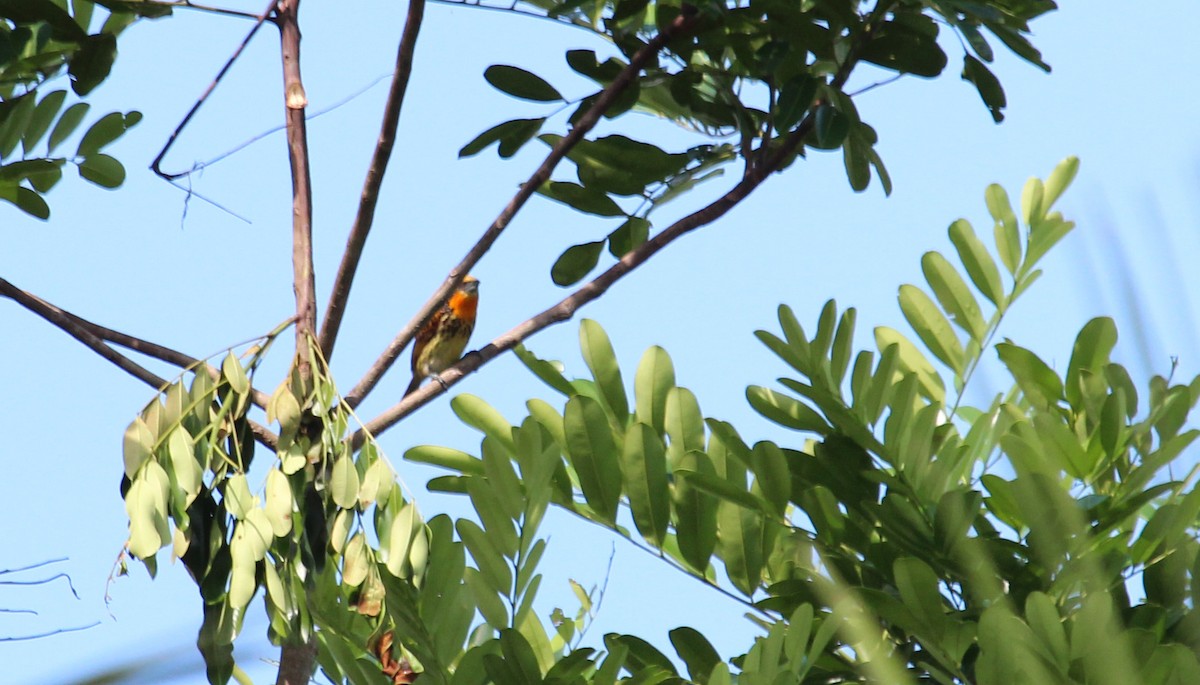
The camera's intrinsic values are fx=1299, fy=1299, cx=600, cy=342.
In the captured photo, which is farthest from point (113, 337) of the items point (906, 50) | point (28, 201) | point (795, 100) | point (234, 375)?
point (906, 50)

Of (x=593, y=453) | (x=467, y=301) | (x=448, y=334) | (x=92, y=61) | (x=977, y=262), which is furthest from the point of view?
(x=467, y=301)

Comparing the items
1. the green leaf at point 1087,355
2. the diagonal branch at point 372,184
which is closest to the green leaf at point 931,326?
the green leaf at point 1087,355

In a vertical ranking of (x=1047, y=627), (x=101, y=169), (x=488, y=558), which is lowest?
(x=1047, y=627)

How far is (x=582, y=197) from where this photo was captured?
2.56 m

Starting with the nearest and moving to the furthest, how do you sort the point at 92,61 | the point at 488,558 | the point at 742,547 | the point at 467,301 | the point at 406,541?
the point at 488,558
the point at 406,541
the point at 742,547
the point at 92,61
the point at 467,301

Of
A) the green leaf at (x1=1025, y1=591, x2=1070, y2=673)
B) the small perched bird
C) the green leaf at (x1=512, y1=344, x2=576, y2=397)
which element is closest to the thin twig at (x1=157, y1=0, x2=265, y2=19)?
the green leaf at (x1=512, y1=344, x2=576, y2=397)

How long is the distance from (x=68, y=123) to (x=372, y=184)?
90cm

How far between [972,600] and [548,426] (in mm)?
721

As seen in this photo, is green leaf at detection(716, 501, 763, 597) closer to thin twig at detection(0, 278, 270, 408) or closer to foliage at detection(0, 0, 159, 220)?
thin twig at detection(0, 278, 270, 408)

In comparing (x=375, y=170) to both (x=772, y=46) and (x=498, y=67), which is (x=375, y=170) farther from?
(x=772, y=46)

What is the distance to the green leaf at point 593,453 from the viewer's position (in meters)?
1.89

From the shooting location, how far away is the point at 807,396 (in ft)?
6.20

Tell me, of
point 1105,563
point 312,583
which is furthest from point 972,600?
point 312,583

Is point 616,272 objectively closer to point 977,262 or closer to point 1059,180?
point 977,262
